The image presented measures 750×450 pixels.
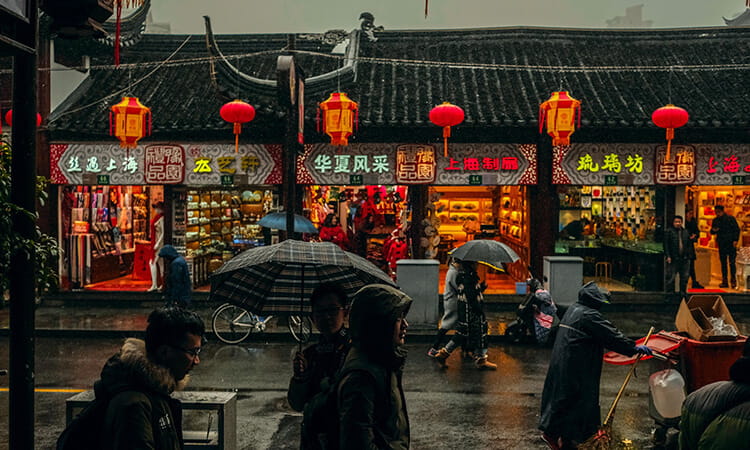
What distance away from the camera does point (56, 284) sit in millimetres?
4996

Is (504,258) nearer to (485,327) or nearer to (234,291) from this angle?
(485,327)

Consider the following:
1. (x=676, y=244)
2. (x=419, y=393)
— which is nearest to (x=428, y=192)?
(x=676, y=244)

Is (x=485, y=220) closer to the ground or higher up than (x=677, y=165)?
closer to the ground

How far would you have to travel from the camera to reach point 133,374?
292 centimetres

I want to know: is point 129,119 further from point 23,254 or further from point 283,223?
point 23,254

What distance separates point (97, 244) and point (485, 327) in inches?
415

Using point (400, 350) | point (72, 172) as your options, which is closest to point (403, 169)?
point (72, 172)

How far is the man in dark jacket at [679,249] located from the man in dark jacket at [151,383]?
1369 cm

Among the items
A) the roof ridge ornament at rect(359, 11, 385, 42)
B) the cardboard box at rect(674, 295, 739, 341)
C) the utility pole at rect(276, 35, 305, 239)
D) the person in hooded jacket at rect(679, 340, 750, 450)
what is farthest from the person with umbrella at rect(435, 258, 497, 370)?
the roof ridge ornament at rect(359, 11, 385, 42)

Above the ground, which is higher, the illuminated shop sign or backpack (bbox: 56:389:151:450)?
the illuminated shop sign

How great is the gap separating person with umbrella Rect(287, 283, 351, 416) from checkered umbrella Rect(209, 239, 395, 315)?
853 millimetres

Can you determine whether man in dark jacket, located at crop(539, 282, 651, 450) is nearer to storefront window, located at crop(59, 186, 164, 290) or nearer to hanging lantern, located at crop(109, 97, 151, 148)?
hanging lantern, located at crop(109, 97, 151, 148)

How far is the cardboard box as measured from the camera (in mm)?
6621

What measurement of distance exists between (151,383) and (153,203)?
561 inches
